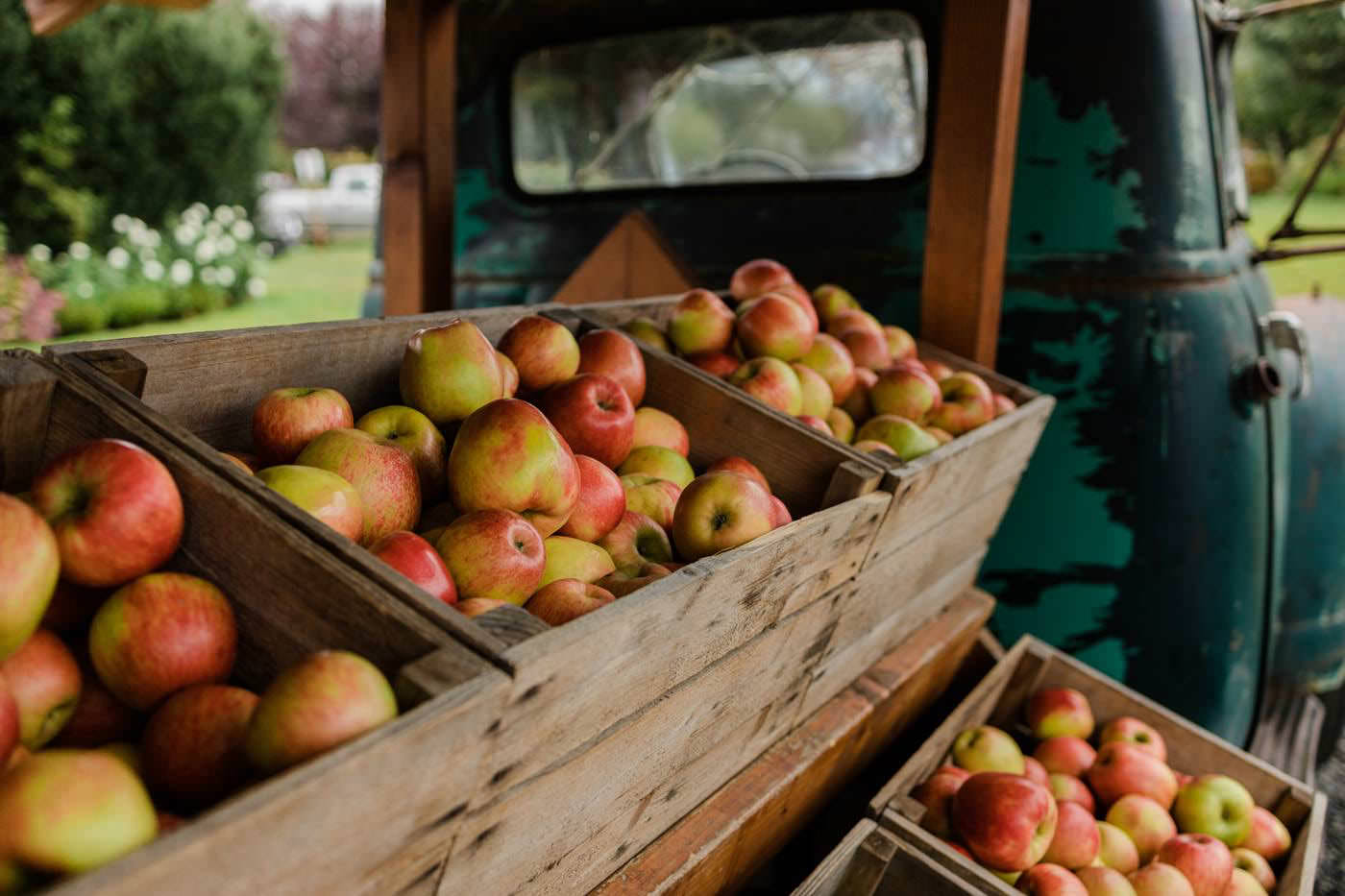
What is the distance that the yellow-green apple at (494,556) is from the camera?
1.17 m

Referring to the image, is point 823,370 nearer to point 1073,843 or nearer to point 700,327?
point 700,327

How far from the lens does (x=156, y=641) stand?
2.93ft

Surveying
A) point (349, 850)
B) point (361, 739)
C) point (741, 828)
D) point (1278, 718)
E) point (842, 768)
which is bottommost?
point (1278, 718)

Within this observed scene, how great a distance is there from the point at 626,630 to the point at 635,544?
0.49 m

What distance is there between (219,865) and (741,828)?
3.32ft

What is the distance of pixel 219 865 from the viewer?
0.62 meters

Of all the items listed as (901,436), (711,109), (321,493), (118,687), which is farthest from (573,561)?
(711,109)

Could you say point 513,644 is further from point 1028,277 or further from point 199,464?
point 1028,277

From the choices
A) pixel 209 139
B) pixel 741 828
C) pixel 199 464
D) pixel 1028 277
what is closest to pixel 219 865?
pixel 199 464

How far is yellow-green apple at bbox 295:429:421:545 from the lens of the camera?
4.04 ft

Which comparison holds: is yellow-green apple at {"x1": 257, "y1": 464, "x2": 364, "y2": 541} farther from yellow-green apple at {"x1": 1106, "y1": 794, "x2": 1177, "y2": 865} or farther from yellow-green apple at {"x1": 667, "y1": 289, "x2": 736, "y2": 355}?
yellow-green apple at {"x1": 1106, "y1": 794, "x2": 1177, "y2": 865}

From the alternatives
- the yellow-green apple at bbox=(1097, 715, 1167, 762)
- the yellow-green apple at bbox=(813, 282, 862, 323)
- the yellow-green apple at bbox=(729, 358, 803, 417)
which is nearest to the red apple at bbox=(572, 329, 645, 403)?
the yellow-green apple at bbox=(729, 358, 803, 417)

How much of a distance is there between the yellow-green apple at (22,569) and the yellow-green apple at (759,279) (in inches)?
70.6

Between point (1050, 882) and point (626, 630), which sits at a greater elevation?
point (626, 630)
